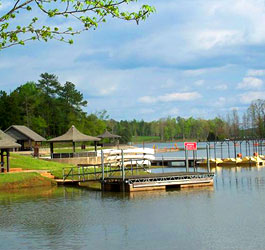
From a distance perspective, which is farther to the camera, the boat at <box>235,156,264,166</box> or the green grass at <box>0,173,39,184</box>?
the boat at <box>235,156,264,166</box>

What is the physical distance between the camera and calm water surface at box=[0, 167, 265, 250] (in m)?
16.1

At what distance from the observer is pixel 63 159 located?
50875mm

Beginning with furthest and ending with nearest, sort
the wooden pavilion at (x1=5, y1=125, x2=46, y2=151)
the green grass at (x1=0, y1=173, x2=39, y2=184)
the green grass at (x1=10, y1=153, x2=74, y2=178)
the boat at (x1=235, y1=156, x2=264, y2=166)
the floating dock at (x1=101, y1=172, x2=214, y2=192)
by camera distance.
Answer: the wooden pavilion at (x1=5, y1=125, x2=46, y2=151), the boat at (x1=235, y1=156, x2=264, y2=166), the green grass at (x1=10, y1=153, x2=74, y2=178), the green grass at (x1=0, y1=173, x2=39, y2=184), the floating dock at (x1=101, y1=172, x2=214, y2=192)

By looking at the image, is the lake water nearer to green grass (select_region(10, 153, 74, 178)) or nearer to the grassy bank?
the grassy bank

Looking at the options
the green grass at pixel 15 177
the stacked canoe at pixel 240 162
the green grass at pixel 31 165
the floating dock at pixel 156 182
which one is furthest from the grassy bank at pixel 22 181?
the stacked canoe at pixel 240 162

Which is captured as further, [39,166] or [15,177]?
[39,166]

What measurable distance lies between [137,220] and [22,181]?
16.4 m

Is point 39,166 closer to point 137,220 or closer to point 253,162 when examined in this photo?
point 137,220

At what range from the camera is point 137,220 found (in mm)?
20109

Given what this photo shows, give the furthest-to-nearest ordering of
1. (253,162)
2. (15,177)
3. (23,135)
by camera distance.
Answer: (23,135)
(253,162)
(15,177)

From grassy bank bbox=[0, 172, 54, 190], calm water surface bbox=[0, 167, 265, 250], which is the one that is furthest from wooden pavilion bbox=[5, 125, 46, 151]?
calm water surface bbox=[0, 167, 265, 250]

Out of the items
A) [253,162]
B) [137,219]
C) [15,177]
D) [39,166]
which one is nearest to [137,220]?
[137,219]

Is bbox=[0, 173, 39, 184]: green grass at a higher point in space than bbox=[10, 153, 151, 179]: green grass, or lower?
lower

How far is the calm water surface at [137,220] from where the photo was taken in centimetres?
1608
